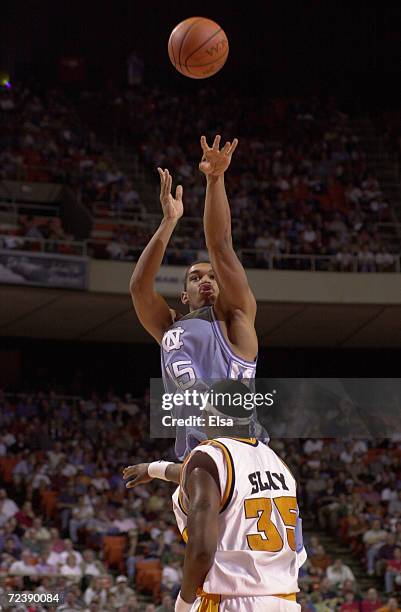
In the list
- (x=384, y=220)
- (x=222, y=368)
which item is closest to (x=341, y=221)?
(x=384, y=220)

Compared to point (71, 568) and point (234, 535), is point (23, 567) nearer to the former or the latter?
point (71, 568)

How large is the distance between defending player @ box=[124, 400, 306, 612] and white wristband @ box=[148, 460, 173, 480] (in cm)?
63

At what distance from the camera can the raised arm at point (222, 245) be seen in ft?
13.1

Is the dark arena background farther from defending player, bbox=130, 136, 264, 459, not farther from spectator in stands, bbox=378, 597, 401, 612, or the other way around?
defending player, bbox=130, 136, 264, 459

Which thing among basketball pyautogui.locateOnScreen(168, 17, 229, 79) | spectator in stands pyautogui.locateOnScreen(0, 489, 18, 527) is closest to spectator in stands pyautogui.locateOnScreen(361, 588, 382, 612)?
spectator in stands pyautogui.locateOnScreen(0, 489, 18, 527)

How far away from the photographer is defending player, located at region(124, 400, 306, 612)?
3.11m

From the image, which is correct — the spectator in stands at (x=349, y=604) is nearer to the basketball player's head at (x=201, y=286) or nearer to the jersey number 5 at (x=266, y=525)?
the basketball player's head at (x=201, y=286)

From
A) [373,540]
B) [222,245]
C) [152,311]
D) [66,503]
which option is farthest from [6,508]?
[222,245]

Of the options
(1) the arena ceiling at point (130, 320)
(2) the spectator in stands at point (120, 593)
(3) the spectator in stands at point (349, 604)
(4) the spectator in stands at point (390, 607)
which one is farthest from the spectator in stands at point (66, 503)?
(4) the spectator in stands at point (390, 607)

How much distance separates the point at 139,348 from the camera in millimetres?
18641

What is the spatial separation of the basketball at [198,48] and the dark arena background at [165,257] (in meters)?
6.81

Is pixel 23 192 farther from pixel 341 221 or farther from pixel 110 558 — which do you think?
pixel 110 558

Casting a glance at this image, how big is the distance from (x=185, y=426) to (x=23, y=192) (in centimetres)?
1444

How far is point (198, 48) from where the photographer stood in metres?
5.70
